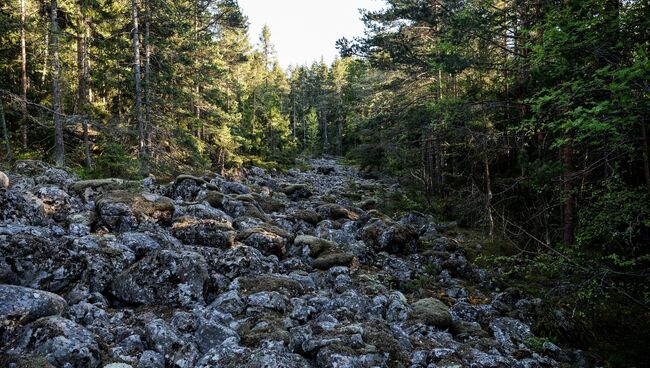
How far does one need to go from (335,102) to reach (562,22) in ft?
209

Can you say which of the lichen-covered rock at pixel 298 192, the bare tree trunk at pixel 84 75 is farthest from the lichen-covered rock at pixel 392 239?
the bare tree trunk at pixel 84 75

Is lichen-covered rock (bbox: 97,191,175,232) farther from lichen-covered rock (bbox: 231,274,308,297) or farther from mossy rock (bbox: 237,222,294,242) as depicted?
lichen-covered rock (bbox: 231,274,308,297)

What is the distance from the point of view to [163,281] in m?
7.19

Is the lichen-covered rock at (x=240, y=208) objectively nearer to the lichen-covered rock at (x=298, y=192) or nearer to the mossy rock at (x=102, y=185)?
the mossy rock at (x=102, y=185)

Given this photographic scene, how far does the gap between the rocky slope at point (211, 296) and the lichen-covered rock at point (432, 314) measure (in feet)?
0.13

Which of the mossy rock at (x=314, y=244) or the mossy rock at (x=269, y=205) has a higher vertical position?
the mossy rock at (x=269, y=205)

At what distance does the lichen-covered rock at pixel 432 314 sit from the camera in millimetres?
7605

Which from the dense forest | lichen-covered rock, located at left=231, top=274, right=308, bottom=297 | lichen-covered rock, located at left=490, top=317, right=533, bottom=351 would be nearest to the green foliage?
the dense forest

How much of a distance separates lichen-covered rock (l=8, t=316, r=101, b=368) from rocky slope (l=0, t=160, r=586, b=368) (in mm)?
17

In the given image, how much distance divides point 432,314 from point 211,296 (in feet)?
15.0

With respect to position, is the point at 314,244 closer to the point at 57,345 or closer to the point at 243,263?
the point at 243,263

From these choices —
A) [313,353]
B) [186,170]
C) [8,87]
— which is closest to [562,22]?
[313,353]

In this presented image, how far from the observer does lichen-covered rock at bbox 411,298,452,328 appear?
7605mm

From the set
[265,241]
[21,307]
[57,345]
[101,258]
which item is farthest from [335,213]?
[57,345]
